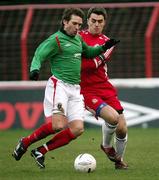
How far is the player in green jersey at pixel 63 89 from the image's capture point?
10062 millimetres

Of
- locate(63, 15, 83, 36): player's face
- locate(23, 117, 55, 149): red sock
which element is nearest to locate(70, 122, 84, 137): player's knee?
locate(23, 117, 55, 149): red sock

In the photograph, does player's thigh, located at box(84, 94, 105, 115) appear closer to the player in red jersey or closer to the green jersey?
the player in red jersey

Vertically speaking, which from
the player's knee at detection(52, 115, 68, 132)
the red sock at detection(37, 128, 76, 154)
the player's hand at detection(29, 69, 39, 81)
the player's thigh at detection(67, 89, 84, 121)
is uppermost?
the player's hand at detection(29, 69, 39, 81)

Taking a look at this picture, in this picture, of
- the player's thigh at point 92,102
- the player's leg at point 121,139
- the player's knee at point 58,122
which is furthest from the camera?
the player's thigh at point 92,102

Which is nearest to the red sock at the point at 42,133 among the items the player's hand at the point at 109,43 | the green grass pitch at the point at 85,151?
the green grass pitch at the point at 85,151

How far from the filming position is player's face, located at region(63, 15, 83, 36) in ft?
33.3

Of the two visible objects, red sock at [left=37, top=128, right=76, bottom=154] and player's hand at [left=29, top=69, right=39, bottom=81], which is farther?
red sock at [left=37, top=128, right=76, bottom=154]

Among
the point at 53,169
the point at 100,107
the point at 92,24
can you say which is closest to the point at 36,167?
the point at 53,169

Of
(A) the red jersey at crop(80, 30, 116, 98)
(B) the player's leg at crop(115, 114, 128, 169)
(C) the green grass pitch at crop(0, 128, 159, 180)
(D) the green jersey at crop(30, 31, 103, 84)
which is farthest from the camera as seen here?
(A) the red jersey at crop(80, 30, 116, 98)

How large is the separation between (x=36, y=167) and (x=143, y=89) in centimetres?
686

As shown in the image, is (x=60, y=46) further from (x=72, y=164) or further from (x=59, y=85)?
(x=72, y=164)

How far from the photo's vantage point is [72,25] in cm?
1016

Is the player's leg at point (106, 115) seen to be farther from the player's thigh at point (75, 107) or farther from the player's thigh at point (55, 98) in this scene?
the player's thigh at point (55, 98)

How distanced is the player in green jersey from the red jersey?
1.63ft
